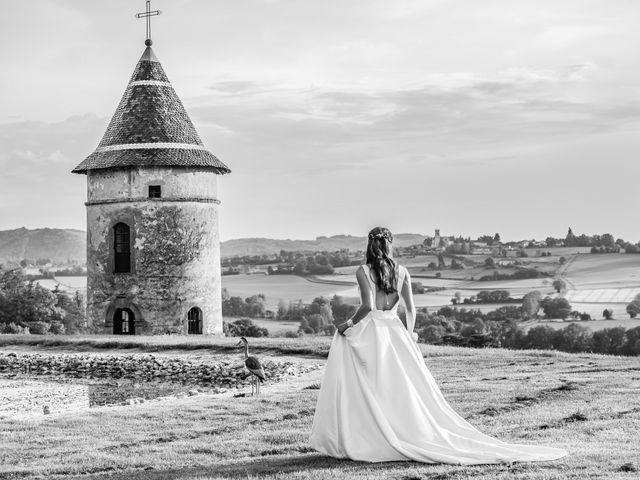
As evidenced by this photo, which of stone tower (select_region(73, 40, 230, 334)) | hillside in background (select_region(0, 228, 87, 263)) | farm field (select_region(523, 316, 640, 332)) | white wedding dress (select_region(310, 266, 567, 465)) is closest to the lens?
white wedding dress (select_region(310, 266, 567, 465))

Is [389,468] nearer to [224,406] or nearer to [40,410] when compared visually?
[224,406]

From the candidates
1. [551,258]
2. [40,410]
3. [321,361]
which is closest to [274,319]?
[551,258]

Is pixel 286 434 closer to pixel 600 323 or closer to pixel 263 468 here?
pixel 263 468

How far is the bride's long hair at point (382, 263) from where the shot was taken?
1030cm

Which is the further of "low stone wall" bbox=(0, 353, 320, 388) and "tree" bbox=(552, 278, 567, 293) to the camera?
"tree" bbox=(552, 278, 567, 293)

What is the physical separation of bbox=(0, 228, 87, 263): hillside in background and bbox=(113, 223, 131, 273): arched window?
8882cm

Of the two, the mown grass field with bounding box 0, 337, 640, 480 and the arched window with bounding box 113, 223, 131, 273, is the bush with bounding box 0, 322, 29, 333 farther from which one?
the mown grass field with bounding box 0, 337, 640, 480

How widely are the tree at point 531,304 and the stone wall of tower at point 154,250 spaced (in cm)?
2876

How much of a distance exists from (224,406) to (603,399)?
5.91 metres

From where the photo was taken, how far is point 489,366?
68.8ft

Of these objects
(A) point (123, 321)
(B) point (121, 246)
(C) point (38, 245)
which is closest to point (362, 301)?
(B) point (121, 246)

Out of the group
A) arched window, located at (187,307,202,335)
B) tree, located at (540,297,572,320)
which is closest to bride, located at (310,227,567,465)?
arched window, located at (187,307,202,335)

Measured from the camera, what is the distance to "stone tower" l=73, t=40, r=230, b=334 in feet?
112

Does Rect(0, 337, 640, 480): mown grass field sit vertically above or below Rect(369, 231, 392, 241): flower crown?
below
